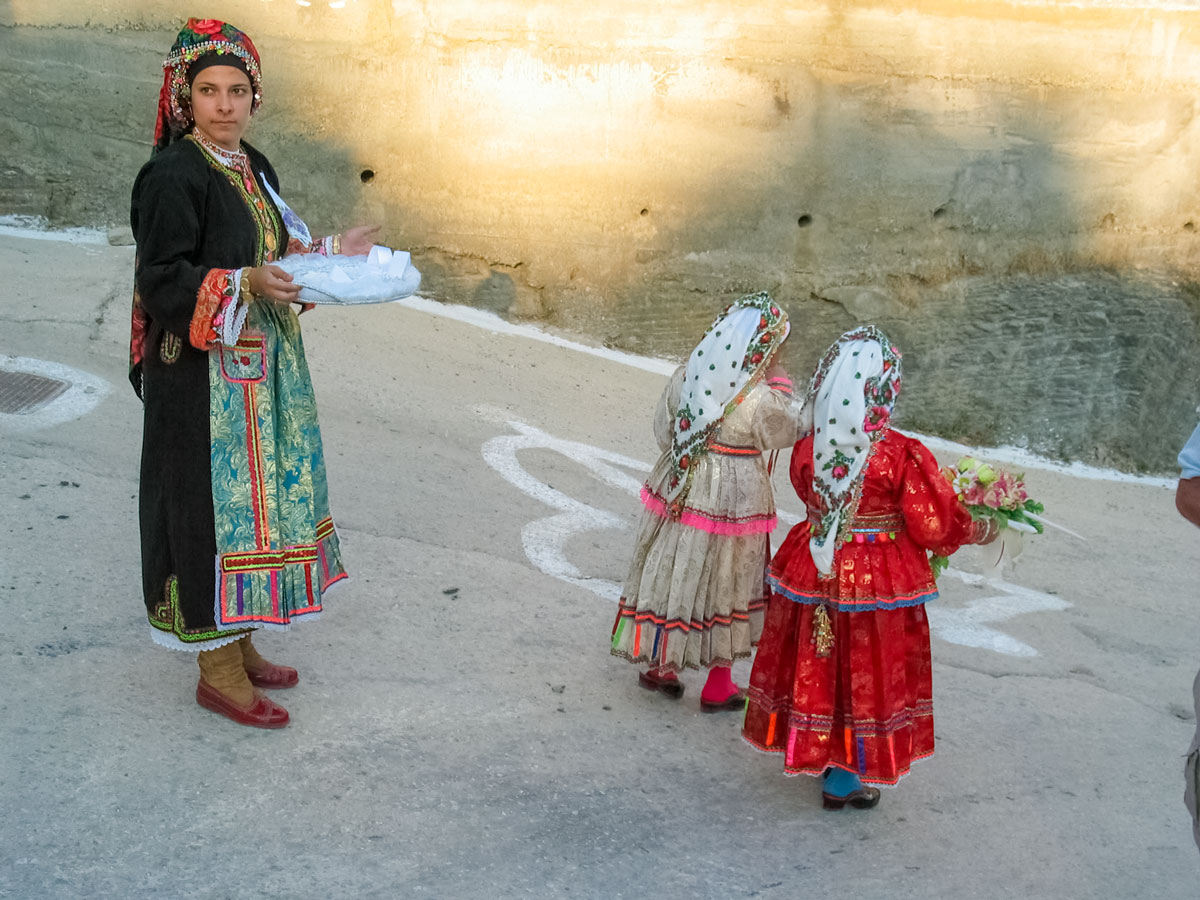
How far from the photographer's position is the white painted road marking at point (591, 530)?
518 cm

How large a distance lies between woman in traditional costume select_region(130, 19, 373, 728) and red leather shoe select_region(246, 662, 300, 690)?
373 millimetres

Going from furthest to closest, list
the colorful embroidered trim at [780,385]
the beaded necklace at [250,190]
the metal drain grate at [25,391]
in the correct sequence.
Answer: the metal drain grate at [25,391] < the colorful embroidered trim at [780,385] < the beaded necklace at [250,190]

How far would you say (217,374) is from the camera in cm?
335

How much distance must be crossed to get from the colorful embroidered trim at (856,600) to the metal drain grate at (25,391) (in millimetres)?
4352

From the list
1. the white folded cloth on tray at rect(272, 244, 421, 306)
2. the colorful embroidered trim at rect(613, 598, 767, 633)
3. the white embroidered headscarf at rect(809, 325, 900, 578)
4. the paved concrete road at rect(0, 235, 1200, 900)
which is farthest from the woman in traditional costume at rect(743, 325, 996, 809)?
the white folded cloth on tray at rect(272, 244, 421, 306)

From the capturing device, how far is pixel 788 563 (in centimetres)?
361

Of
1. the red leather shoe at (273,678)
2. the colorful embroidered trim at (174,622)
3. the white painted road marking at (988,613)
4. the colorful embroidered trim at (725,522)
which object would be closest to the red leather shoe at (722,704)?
the colorful embroidered trim at (725,522)

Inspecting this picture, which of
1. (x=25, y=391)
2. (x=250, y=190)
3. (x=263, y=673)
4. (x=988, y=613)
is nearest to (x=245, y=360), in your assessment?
(x=250, y=190)

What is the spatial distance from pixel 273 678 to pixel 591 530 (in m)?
Answer: 2.14

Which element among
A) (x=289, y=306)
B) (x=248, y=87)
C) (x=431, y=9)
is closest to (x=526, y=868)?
(x=289, y=306)

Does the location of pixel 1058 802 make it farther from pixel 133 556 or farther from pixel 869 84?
pixel 869 84

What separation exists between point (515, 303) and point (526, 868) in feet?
21.5

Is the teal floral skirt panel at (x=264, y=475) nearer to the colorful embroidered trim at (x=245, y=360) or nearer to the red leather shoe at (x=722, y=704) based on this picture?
the colorful embroidered trim at (x=245, y=360)

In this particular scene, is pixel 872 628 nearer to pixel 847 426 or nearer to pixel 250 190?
pixel 847 426
